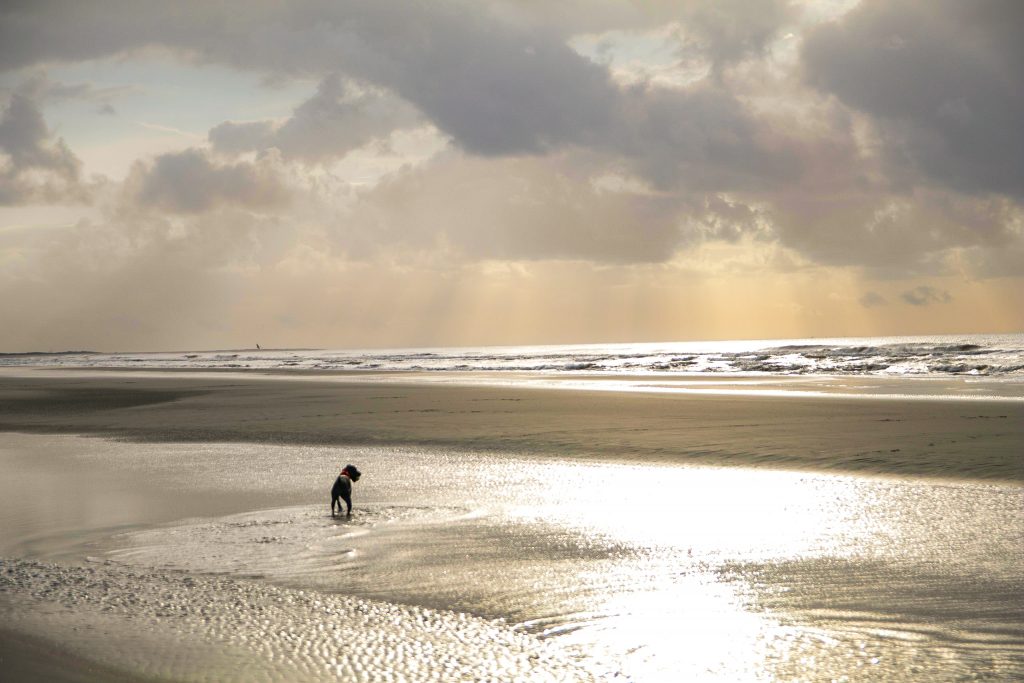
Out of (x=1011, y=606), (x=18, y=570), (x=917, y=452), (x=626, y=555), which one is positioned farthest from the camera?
(x=917, y=452)

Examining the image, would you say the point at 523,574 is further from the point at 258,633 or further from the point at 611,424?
the point at 611,424

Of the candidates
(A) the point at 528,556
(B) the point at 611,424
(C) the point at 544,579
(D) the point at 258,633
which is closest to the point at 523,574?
(C) the point at 544,579

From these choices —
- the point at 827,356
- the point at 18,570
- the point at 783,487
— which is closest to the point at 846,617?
the point at 783,487

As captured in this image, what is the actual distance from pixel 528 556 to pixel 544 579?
0.98 metres

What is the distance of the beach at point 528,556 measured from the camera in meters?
6.35

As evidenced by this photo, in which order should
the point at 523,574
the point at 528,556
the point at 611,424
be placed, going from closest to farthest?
1. the point at 523,574
2. the point at 528,556
3. the point at 611,424

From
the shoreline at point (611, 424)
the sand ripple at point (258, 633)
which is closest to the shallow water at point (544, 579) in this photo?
the sand ripple at point (258, 633)

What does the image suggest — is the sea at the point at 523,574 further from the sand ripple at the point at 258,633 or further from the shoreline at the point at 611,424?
the shoreline at the point at 611,424

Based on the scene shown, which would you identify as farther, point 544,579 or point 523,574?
point 523,574

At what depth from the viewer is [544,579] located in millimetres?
8422

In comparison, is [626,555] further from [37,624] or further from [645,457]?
[645,457]

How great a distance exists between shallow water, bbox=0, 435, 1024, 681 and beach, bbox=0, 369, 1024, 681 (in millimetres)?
36

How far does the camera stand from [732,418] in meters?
23.9

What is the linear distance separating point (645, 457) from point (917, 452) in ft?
18.3
